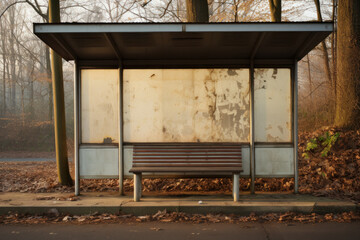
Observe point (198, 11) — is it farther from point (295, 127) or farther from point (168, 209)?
point (168, 209)

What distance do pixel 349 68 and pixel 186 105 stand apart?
5.19 meters

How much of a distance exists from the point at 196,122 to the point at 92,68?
7.79 ft

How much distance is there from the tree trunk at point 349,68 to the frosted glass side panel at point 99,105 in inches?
247

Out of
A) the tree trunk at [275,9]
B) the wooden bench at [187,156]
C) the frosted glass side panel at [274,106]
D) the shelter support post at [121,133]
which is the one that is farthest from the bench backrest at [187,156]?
the tree trunk at [275,9]

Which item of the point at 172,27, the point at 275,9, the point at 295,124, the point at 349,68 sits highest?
the point at 275,9

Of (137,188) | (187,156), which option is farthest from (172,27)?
(137,188)

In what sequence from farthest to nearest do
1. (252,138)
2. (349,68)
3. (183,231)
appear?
(349,68) → (252,138) → (183,231)

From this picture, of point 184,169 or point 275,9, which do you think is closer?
point 184,169

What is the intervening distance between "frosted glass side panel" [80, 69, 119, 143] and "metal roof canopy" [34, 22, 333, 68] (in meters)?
0.32

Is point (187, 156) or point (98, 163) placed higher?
point (187, 156)

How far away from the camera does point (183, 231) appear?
181 inches

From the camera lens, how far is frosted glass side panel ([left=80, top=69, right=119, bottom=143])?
660 cm

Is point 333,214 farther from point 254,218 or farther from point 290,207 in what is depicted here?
point 254,218

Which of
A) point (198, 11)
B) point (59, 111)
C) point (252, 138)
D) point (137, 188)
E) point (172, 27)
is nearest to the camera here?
A: point (172, 27)
